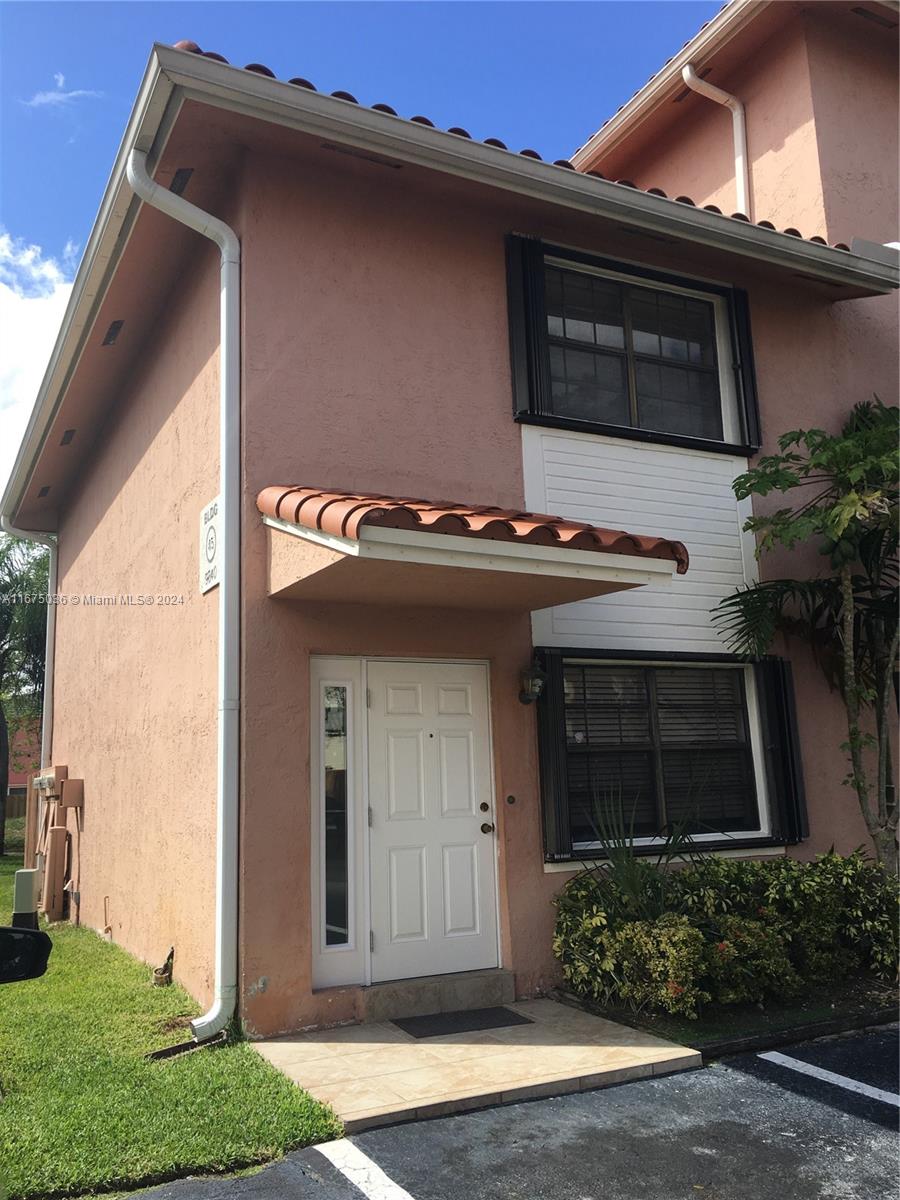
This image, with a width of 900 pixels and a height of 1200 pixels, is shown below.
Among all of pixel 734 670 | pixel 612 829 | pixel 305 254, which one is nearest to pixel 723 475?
pixel 734 670

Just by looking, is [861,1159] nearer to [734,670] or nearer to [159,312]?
[734,670]

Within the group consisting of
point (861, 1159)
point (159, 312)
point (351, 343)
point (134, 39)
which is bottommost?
point (861, 1159)

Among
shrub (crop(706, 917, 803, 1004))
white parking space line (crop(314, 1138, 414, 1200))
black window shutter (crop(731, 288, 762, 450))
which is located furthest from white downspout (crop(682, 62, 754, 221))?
white parking space line (crop(314, 1138, 414, 1200))

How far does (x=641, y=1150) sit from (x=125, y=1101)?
242 centimetres

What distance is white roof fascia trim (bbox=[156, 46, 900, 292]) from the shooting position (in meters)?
5.66

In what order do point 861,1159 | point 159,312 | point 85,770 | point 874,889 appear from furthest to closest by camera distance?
point 85,770, point 159,312, point 874,889, point 861,1159

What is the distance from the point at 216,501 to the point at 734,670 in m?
4.44

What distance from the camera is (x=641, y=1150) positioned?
13.4ft

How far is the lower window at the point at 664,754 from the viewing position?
6.79 m

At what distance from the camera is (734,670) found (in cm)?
785

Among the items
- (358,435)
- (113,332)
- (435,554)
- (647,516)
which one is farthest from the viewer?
(113,332)

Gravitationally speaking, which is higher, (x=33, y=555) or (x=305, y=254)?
(x=33, y=555)

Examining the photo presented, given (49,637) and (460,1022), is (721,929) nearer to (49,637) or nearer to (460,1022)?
(460,1022)

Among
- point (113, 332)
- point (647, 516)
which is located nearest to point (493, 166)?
point (647, 516)
